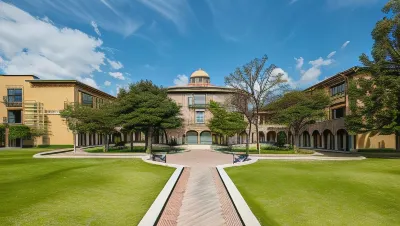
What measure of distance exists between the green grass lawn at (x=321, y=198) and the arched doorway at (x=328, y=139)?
26766mm

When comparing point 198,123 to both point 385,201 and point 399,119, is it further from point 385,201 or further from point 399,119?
point 385,201

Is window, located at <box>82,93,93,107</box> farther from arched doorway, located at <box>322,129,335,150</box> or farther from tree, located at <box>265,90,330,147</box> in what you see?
arched doorway, located at <box>322,129,335,150</box>

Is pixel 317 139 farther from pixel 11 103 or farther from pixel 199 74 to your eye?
pixel 11 103

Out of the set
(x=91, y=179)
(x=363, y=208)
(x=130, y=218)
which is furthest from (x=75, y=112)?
(x=363, y=208)

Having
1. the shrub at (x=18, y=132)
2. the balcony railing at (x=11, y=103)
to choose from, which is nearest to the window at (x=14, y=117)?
the balcony railing at (x=11, y=103)

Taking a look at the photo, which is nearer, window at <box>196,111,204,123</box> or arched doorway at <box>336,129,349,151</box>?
arched doorway at <box>336,129,349,151</box>

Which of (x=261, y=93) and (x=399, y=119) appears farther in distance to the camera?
(x=261, y=93)

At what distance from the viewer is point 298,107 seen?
96.7ft

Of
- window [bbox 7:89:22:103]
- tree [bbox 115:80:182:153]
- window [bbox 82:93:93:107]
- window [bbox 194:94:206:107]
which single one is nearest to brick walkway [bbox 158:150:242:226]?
tree [bbox 115:80:182:153]

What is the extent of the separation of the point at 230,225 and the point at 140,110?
22428 millimetres

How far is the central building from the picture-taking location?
4972 centimetres

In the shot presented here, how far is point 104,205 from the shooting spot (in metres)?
8.42

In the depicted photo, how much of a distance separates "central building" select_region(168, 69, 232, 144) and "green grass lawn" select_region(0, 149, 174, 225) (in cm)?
3506

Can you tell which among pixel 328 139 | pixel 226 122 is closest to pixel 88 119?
pixel 226 122
